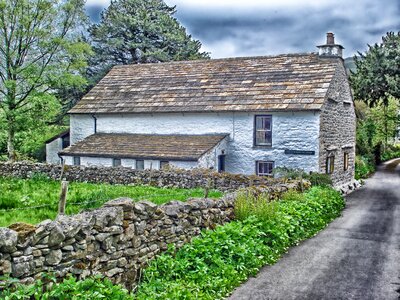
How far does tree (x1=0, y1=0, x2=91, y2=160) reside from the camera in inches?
1122

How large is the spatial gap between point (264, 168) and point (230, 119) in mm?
3537

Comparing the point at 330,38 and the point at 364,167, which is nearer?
the point at 330,38

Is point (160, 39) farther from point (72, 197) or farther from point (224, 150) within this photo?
point (72, 197)

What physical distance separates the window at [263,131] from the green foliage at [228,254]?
1027 cm

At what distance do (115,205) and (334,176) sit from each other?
2167 centimetres

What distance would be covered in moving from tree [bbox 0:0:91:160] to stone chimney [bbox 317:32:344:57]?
1613 cm

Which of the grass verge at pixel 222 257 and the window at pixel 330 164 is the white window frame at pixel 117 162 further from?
the grass verge at pixel 222 257

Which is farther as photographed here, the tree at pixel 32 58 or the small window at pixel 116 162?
the tree at pixel 32 58

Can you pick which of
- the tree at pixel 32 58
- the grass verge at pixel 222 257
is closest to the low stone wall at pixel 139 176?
the grass verge at pixel 222 257

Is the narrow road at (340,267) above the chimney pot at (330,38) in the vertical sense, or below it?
below

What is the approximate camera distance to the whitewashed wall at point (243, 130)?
23.9m

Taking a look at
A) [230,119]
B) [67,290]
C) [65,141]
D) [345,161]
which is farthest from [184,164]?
[67,290]

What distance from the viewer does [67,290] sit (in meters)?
6.34

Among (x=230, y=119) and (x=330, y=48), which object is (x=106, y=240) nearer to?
(x=230, y=119)
